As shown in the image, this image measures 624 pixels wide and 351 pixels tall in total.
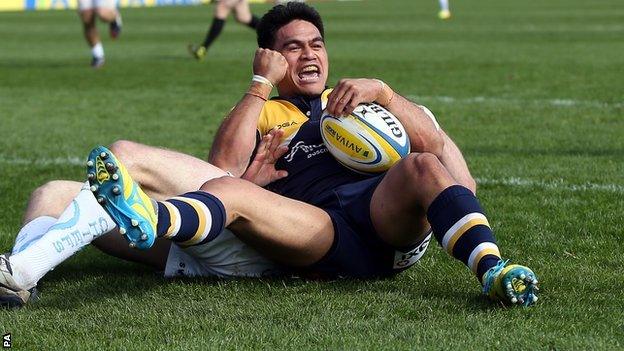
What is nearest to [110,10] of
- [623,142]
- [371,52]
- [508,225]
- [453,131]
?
[371,52]

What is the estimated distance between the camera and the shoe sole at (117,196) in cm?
401

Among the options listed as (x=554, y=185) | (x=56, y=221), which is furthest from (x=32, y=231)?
(x=554, y=185)

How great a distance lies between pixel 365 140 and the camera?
485 centimetres

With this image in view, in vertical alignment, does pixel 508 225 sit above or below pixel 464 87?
above

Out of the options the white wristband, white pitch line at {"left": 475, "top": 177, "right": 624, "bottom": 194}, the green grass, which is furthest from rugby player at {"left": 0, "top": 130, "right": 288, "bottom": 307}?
white pitch line at {"left": 475, "top": 177, "right": 624, "bottom": 194}

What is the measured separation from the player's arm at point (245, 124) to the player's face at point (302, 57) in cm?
9

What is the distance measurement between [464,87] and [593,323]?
987cm

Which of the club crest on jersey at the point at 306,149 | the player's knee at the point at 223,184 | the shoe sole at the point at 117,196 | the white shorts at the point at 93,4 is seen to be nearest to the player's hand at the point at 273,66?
the club crest on jersey at the point at 306,149

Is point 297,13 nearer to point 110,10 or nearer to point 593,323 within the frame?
point 593,323

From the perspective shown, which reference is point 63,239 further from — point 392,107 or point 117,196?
point 392,107

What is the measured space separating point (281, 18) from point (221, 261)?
1214 mm

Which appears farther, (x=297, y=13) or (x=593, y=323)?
(x=297, y=13)

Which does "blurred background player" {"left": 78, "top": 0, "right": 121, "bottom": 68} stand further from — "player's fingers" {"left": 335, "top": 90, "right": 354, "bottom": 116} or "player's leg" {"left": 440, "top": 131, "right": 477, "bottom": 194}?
"player's fingers" {"left": 335, "top": 90, "right": 354, "bottom": 116}

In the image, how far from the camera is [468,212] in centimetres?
436
